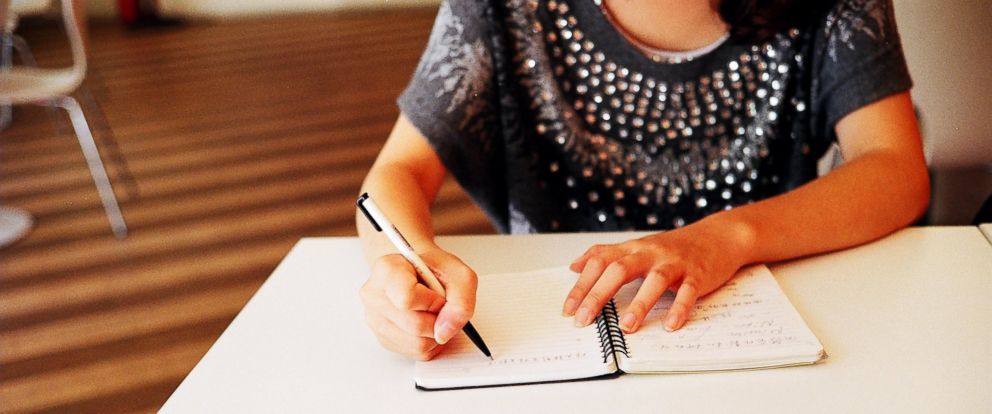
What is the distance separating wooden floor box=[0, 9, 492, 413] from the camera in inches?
90.2

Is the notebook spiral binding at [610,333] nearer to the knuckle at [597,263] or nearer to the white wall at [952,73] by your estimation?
the knuckle at [597,263]

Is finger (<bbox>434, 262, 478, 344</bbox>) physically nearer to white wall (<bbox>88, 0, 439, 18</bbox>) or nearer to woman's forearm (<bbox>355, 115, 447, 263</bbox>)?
woman's forearm (<bbox>355, 115, 447, 263</bbox>)

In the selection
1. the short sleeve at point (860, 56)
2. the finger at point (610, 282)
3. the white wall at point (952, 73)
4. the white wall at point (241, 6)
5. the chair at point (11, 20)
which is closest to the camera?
the finger at point (610, 282)

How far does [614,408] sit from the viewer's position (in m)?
0.67

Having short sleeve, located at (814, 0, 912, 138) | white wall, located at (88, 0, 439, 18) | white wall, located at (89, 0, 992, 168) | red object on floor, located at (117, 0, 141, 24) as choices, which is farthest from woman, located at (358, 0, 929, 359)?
red object on floor, located at (117, 0, 141, 24)

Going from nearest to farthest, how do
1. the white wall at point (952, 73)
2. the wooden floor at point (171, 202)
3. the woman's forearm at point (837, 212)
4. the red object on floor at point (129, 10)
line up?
the woman's forearm at point (837, 212)
the white wall at point (952, 73)
the wooden floor at point (171, 202)
the red object on floor at point (129, 10)

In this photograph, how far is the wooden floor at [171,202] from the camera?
7.52 ft

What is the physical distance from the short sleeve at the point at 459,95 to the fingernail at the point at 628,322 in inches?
17.8

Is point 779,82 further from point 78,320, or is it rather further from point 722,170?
point 78,320

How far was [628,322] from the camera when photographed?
756 millimetres

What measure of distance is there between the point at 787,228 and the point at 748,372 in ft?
0.85

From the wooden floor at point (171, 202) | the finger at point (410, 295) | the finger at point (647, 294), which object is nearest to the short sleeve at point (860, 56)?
the finger at point (647, 294)

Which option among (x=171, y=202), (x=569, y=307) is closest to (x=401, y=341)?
(x=569, y=307)

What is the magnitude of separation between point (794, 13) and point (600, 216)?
414 millimetres
